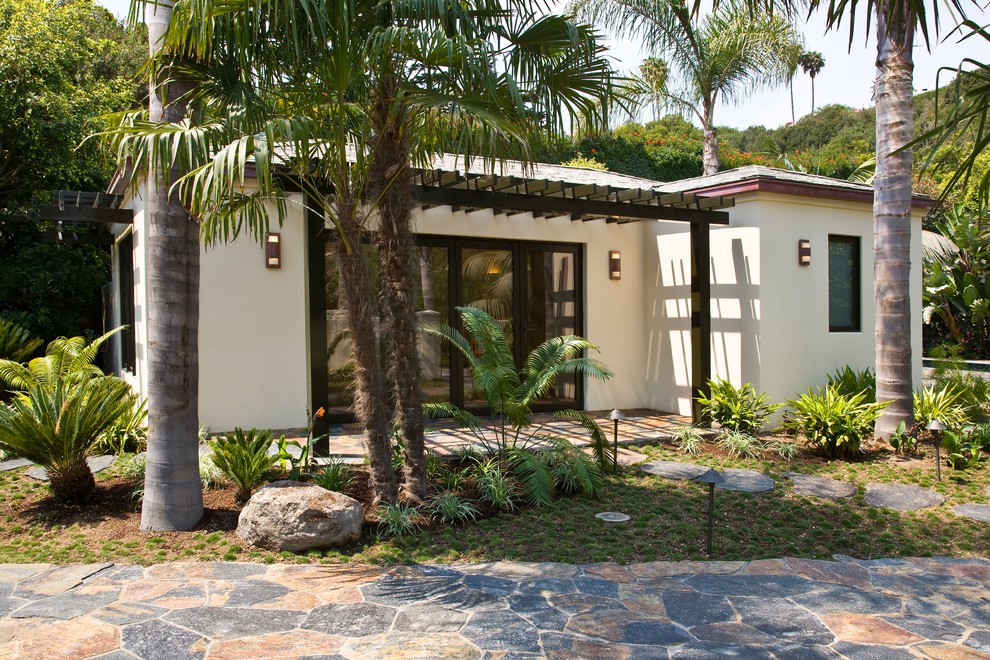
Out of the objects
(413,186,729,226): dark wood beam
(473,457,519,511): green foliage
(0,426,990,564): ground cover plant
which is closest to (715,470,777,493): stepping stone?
(0,426,990,564): ground cover plant

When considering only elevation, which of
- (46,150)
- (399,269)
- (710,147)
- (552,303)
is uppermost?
(710,147)

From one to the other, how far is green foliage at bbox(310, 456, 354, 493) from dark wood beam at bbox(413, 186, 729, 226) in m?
2.62

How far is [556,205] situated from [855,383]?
4.69 metres

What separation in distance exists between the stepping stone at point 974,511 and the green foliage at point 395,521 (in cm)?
456

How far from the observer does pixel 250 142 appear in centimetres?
449

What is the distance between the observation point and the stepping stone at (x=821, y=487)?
666 centimetres

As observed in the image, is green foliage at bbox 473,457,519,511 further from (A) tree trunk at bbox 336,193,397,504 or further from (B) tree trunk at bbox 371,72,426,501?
(A) tree trunk at bbox 336,193,397,504

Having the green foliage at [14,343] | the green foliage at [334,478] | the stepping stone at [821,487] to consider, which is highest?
the green foliage at [14,343]

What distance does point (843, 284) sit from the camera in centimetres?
1036

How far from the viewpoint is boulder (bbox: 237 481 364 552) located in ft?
16.4

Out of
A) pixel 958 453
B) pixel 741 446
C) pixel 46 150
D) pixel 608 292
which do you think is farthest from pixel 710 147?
pixel 46 150

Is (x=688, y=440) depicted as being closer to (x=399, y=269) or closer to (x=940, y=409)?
(x=940, y=409)

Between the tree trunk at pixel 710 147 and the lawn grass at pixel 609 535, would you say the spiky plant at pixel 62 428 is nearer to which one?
the lawn grass at pixel 609 535

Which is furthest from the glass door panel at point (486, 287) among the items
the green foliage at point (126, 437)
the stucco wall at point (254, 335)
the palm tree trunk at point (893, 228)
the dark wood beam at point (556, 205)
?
the palm tree trunk at point (893, 228)
